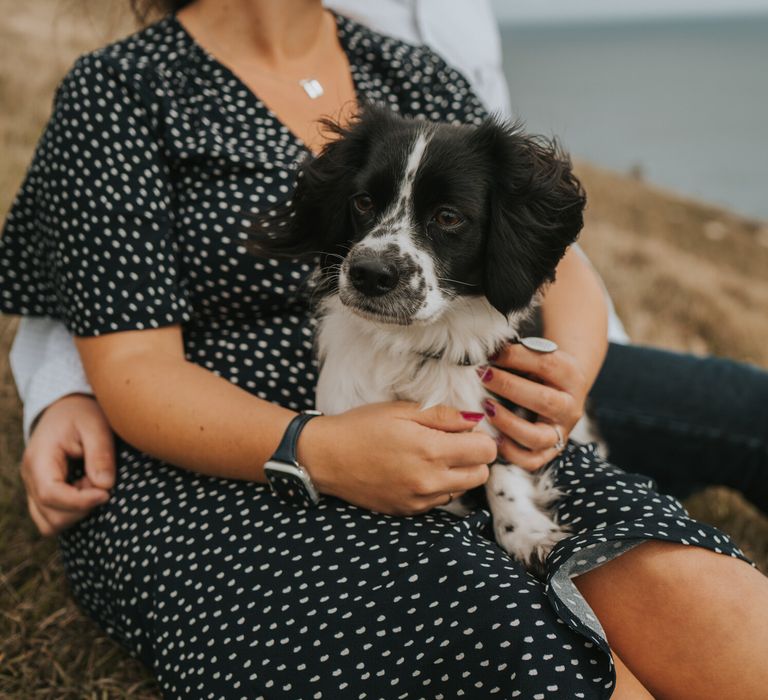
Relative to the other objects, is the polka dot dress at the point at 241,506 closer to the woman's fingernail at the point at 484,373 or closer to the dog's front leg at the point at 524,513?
the dog's front leg at the point at 524,513

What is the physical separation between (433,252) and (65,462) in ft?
3.28

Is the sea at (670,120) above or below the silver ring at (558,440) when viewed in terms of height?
below

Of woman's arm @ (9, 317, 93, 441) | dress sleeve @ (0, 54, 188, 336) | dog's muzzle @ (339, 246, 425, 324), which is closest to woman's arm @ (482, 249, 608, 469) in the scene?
dog's muzzle @ (339, 246, 425, 324)

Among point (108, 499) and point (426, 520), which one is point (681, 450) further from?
point (108, 499)

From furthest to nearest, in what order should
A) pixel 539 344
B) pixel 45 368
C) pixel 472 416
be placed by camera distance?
pixel 45 368 < pixel 539 344 < pixel 472 416

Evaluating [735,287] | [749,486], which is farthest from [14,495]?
[735,287]

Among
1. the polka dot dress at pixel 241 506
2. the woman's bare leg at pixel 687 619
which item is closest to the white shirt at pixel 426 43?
the polka dot dress at pixel 241 506

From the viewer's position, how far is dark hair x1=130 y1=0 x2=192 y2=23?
6.98 ft

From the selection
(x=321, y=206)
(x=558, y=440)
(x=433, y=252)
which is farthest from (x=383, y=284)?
(x=558, y=440)

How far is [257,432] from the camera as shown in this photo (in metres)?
1.57

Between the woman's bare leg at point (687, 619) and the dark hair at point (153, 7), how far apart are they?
1821 mm

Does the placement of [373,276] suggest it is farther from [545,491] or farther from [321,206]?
[545,491]

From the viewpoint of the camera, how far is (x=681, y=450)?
7.64 ft

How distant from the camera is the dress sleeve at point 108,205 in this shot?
1688mm
